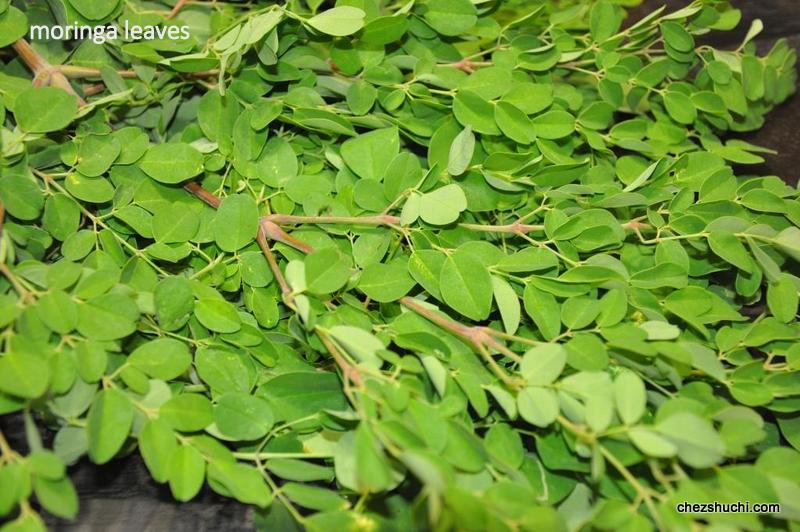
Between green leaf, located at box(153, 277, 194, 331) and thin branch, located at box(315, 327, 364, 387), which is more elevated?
green leaf, located at box(153, 277, 194, 331)

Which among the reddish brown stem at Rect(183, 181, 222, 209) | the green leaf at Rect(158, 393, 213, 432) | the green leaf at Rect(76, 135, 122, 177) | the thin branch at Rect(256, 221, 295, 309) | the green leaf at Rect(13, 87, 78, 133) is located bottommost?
the green leaf at Rect(158, 393, 213, 432)

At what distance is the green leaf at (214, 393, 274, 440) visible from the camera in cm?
66

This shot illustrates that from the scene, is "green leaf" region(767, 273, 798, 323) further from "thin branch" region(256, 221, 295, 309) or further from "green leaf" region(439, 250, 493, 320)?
"thin branch" region(256, 221, 295, 309)

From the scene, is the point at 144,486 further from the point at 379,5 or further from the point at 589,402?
the point at 379,5

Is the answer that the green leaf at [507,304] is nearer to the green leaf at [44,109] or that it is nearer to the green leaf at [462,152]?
the green leaf at [462,152]

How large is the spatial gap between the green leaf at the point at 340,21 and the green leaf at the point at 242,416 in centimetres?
41

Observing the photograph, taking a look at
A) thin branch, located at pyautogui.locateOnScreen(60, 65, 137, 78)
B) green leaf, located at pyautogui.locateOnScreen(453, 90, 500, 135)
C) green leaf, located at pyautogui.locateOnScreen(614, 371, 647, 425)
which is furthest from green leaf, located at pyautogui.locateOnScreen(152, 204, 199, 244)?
green leaf, located at pyautogui.locateOnScreen(614, 371, 647, 425)

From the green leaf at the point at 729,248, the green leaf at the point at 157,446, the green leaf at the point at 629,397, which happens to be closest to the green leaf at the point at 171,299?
the green leaf at the point at 157,446

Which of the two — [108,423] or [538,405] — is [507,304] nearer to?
[538,405]

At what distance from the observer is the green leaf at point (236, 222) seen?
0.74 meters

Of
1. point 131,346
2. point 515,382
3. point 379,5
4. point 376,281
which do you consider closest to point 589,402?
point 515,382

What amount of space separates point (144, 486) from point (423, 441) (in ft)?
1.19

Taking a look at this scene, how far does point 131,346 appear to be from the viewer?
0.71 m

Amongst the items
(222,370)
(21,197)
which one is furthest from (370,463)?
(21,197)
